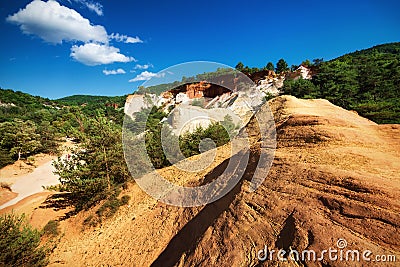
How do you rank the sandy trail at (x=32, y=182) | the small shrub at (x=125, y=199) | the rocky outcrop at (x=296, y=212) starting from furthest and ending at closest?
the sandy trail at (x=32, y=182)
the small shrub at (x=125, y=199)
the rocky outcrop at (x=296, y=212)

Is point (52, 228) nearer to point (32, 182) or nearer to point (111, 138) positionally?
point (111, 138)

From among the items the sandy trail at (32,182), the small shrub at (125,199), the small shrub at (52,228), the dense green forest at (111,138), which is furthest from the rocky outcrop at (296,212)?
the sandy trail at (32,182)

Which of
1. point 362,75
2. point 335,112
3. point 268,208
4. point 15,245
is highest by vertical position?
point 362,75

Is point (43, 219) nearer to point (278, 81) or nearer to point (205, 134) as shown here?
point (205, 134)

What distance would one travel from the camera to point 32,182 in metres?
26.6

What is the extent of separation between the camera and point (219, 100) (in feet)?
192

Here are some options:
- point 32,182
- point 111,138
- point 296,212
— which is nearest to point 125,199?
point 111,138

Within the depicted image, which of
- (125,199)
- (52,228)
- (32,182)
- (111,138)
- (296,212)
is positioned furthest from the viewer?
(32,182)

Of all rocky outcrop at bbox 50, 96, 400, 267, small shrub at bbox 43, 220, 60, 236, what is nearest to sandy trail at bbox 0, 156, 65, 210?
small shrub at bbox 43, 220, 60, 236

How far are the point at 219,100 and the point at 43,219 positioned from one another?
50.4 meters

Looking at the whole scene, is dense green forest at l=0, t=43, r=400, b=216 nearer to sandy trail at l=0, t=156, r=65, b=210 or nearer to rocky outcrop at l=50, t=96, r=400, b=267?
rocky outcrop at l=50, t=96, r=400, b=267

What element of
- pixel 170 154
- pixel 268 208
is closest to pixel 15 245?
pixel 268 208

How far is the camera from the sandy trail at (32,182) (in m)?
22.3

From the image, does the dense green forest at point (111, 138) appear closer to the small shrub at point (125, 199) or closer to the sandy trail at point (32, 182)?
the small shrub at point (125, 199)
